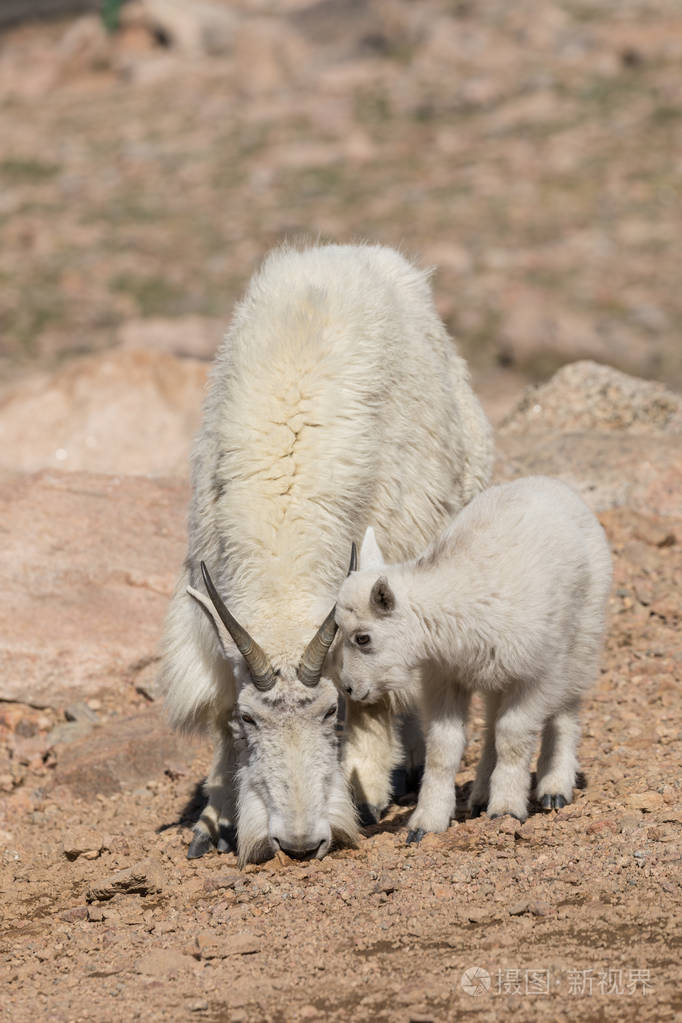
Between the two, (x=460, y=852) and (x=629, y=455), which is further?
(x=629, y=455)

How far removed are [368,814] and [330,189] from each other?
787 inches

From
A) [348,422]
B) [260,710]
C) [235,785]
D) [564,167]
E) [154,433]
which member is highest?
[348,422]

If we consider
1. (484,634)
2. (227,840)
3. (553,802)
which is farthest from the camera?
(227,840)

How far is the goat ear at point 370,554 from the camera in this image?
5.75 m

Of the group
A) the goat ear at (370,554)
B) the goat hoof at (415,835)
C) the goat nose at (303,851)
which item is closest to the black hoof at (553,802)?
the goat hoof at (415,835)

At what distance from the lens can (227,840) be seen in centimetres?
621

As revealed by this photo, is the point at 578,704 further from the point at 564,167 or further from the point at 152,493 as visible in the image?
the point at 564,167

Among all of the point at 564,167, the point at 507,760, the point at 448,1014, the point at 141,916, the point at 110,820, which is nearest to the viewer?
the point at 448,1014

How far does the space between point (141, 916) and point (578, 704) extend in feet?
7.13

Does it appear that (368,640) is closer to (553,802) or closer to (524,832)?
(524,832)

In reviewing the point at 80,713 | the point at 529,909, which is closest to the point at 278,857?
the point at 529,909

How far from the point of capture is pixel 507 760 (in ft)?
18.7

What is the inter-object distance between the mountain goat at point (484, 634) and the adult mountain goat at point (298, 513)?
0.24 meters

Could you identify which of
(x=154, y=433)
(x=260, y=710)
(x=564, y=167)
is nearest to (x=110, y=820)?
(x=260, y=710)
